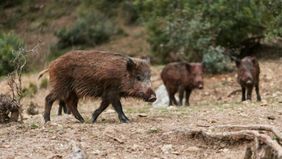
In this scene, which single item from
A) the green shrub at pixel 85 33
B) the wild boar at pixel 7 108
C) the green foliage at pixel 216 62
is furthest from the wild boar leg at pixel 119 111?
the green shrub at pixel 85 33

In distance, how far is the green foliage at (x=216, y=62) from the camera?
19000 mm

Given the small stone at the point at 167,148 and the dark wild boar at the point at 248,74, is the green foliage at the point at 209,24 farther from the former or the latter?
the small stone at the point at 167,148

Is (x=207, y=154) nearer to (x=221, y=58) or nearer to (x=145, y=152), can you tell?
(x=145, y=152)

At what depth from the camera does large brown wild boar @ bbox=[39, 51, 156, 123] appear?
9812 millimetres

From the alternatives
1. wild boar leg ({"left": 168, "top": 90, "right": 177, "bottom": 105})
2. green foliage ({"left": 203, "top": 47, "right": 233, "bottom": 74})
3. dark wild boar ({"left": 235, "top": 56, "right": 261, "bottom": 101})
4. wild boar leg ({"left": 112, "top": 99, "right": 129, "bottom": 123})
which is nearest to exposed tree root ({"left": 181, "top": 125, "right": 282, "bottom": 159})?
wild boar leg ({"left": 112, "top": 99, "right": 129, "bottom": 123})

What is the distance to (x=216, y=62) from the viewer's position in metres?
19.0

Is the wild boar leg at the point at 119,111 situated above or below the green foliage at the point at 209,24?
below

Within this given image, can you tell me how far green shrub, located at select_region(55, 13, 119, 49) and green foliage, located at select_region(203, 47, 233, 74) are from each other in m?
13.0

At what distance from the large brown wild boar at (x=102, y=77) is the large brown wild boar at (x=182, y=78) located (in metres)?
4.86

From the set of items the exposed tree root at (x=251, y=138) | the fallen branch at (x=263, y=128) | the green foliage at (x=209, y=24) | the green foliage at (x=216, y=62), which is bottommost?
the exposed tree root at (x=251, y=138)

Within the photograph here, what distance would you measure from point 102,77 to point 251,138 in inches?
113

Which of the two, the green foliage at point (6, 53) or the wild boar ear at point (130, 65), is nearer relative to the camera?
the wild boar ear at point (130, 65)

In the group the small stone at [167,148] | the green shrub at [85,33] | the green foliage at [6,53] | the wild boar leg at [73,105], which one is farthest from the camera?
the green shrub at [85,33]

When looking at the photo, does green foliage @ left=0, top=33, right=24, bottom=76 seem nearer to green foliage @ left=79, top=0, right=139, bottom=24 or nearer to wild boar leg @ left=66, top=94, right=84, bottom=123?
wild boar leg @ left=66, top=94, right=84, bottom=123
